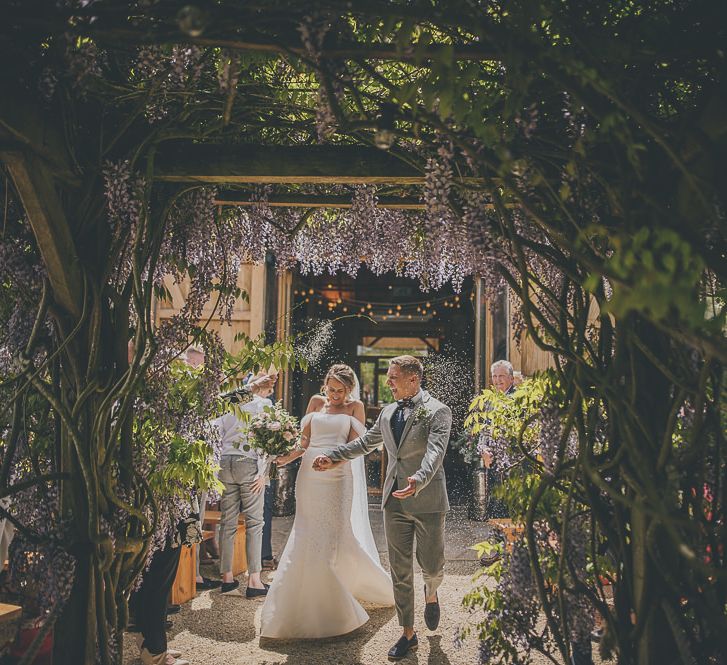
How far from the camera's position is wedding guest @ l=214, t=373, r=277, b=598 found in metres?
4.57

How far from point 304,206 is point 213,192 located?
427 millimetres

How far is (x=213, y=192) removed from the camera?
8.93ft

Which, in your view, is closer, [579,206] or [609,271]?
[609,271]

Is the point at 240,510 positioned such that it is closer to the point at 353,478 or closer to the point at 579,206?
the point at 353,478

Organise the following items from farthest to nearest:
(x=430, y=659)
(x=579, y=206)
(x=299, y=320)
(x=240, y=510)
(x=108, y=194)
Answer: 1. (x=299, y=320)
2. (x=240, y=510)
3. (x=430, y=659)
4. (x=108, y=194)
5. (x=579, y=206)

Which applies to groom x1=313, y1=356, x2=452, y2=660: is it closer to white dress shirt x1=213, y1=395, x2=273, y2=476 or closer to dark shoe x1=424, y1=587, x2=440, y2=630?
dark shoe x1=424, y1=587, x2=440, y2=630

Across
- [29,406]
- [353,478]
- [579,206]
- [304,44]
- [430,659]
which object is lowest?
[430,659]

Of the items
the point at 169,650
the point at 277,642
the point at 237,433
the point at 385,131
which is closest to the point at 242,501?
the point at 237,433

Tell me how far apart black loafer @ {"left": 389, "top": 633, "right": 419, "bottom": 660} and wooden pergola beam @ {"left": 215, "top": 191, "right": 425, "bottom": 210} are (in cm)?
243

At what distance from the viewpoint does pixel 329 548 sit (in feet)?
13.0

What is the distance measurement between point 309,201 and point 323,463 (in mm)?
1797

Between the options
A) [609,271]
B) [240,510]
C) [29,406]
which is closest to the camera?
[609,271]

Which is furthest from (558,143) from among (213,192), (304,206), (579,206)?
(213,192)

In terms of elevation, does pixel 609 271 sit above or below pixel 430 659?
above
